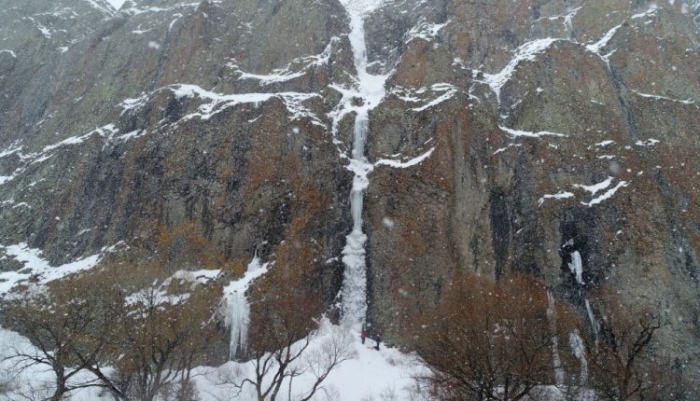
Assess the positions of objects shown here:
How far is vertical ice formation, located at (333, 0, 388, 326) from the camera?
29766 millimetres

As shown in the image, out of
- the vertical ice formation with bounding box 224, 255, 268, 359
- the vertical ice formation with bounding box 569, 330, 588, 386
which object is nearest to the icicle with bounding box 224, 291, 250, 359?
the vertical ice formation with bounding box 224, 255, 268, 359

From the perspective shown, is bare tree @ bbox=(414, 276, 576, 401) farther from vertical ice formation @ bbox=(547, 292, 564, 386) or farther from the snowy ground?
the snowy ground

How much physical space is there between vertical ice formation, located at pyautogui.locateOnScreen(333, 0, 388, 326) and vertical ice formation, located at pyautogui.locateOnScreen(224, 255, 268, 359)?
5.68m

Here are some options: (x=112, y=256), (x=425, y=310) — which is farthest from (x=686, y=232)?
(x=112, y=256)

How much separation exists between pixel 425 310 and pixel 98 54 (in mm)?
45660

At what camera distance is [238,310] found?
28.5m

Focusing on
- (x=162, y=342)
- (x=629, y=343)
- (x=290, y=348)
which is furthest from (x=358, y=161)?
(x=629, y=343)

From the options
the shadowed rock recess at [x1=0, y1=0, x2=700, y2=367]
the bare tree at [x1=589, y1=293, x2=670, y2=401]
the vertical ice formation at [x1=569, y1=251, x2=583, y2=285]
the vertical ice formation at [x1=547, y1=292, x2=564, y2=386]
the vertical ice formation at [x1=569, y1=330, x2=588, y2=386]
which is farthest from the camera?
the shadowed rock recess at [x1=0, y1=0, x2=700, y2=367]

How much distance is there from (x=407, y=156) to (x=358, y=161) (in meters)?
3.83

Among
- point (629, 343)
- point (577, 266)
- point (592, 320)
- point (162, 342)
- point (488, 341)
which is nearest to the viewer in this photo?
point (488, 341)

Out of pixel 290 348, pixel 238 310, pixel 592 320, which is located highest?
pixel 238 310

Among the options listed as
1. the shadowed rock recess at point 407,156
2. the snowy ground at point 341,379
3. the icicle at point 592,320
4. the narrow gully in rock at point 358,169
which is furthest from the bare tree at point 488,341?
the narrow gully in rock at point 358,169

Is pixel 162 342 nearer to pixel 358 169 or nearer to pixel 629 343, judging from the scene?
pixel 358 169

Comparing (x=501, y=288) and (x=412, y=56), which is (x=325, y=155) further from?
(x=501, y=288)
